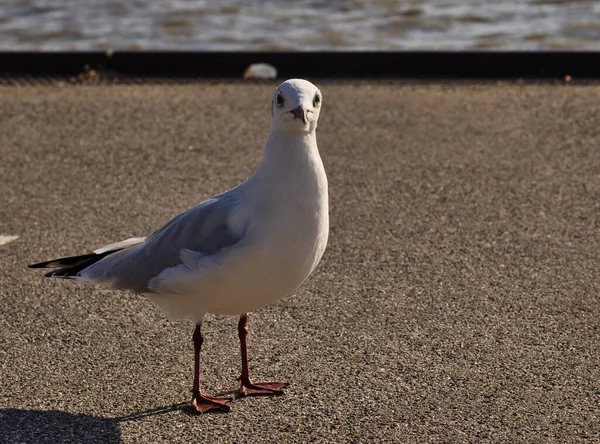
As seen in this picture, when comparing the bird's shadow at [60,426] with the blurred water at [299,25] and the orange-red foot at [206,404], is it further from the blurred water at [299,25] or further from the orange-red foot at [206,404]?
the blurred water at [299,25]

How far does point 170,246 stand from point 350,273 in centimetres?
159

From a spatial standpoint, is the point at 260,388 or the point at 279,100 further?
the point at 260,388

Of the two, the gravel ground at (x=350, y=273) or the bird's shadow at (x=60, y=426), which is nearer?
the bird's shadow at (x=60, y=426)

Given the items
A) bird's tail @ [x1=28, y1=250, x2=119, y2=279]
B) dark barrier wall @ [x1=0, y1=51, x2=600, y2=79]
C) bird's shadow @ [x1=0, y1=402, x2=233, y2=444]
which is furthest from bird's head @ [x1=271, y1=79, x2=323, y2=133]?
dark barrier wall @ [x1=0, y1=51, x2=600, y2=79]

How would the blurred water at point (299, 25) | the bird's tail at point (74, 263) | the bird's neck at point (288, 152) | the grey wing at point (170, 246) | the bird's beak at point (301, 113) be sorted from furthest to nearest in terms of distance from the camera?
the blurred water at point (299, 25), the bird's tail at point (74, 263), the grey wing at point (170, 246), the bird's neck at point (288, 152), the bird's beak at point (301, 113)

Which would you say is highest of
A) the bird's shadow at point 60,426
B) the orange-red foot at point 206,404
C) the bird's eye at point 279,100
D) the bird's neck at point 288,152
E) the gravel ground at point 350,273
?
the bird's eye at point 279,100

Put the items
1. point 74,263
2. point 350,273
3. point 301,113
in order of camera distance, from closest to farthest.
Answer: point 301,113
point 74,263
point 350,273

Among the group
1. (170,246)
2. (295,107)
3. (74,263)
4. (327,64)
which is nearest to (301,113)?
(295,107)

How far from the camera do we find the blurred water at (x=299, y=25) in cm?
1154

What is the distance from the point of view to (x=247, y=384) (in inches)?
187

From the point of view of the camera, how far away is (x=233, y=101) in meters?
8.95

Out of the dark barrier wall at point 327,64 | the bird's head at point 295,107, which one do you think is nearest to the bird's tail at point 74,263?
the bird's head at point 295,107

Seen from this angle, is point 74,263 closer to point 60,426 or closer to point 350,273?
point 60,426

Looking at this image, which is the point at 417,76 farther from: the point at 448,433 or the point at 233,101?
the point at 448,433
